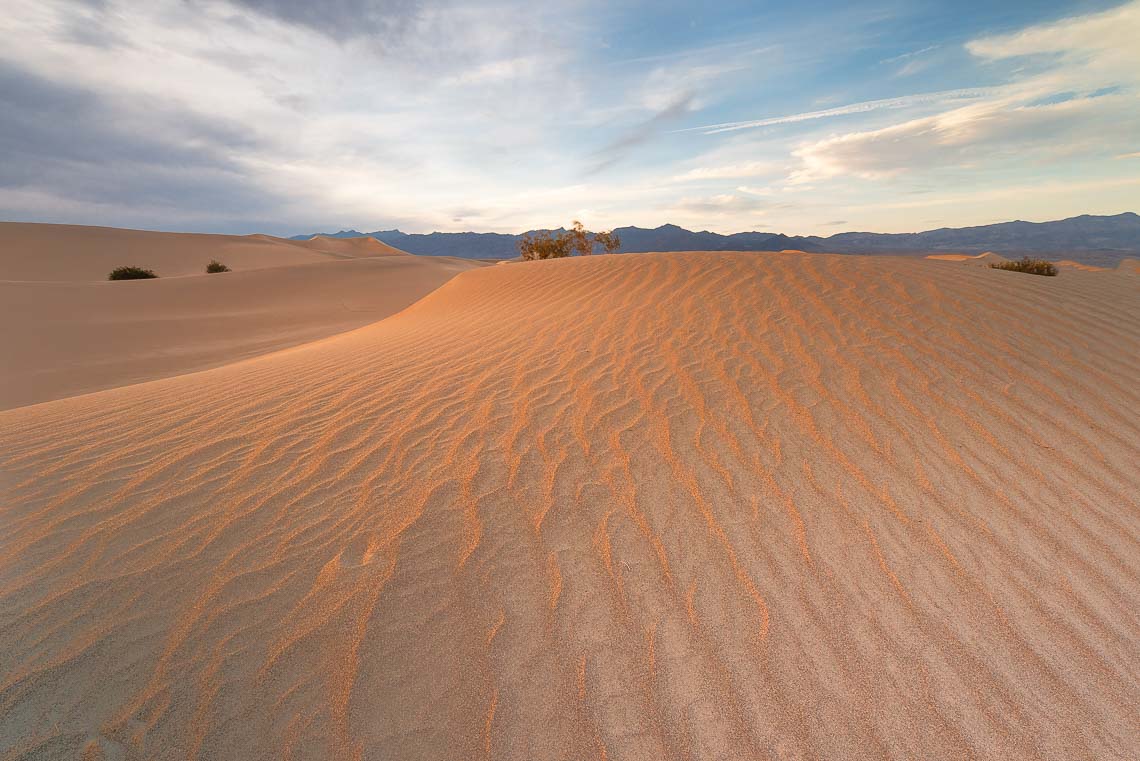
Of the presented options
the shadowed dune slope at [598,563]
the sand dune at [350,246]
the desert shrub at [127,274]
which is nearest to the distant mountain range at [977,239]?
the sand dune at [350,246]

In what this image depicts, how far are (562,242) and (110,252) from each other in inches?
1556

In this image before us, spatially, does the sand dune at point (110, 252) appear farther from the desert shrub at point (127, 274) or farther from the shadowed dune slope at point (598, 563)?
the shadowed dune slope at point (598, 563)

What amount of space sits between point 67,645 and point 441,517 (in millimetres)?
1533

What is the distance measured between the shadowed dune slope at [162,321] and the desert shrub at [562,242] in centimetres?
541

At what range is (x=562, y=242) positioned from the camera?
20266 millimetres

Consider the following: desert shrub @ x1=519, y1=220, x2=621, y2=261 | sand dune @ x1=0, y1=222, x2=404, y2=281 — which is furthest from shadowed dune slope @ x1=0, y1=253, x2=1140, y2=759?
sand dune @ x1=0, y1=222, x2=404, y2=281

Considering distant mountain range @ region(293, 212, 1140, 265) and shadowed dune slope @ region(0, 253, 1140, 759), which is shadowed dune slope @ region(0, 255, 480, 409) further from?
distant mountain range @ region(293, 212, 1140, 265)

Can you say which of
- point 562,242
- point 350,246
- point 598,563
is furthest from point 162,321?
point 350,246

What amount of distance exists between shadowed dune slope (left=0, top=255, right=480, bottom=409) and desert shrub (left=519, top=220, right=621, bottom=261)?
541 centimetres

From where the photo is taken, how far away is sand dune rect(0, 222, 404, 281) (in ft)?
113

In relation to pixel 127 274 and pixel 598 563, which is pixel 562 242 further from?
pixel 127 274

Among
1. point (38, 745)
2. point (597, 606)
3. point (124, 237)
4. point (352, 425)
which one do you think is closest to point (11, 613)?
point (38, 745)

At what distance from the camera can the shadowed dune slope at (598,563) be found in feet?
A: 6.19

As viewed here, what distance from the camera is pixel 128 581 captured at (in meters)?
2.35
